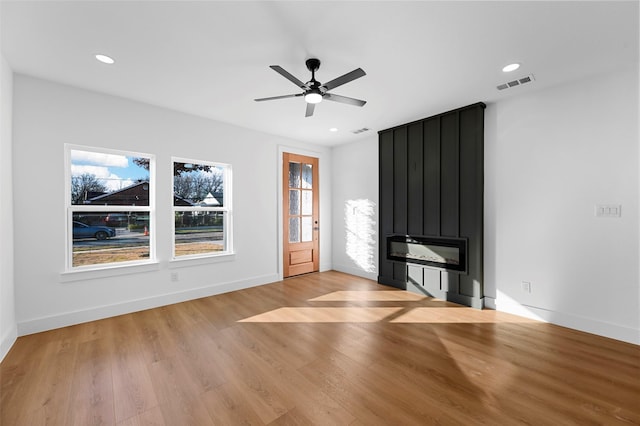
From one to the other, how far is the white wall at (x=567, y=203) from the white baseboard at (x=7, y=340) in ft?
16.8

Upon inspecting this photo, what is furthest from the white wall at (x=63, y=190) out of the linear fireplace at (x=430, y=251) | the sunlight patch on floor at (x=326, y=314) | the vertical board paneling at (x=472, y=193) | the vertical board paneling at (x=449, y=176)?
the vertical board paneling at (x=472, y=193)

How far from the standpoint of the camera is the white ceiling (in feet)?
6.12

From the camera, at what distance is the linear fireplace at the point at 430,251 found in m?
3.67

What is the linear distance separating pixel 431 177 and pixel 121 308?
178 inches

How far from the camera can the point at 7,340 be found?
2428mm

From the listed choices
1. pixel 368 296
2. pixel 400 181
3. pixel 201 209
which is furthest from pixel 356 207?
pixel 201 209

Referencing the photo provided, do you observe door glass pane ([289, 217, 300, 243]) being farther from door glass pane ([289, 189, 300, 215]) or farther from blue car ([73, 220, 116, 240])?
blue car ([73, 220, 116, 240])

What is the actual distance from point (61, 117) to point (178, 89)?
130 centimetres

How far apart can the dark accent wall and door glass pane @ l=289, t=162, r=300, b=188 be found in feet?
5.38

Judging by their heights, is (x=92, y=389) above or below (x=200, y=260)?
below

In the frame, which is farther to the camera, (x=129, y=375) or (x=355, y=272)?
(x=355, y=272)

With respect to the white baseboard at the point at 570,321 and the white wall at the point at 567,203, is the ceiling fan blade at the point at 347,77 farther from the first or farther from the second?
the white baseboard at the point at 570,321

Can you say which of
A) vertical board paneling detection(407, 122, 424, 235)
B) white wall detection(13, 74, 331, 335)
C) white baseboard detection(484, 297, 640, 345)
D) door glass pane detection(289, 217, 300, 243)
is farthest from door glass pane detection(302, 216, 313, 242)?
white baseboard detection(484, 297, 640, 345)

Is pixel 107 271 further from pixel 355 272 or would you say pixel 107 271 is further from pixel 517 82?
pixel 517 82
